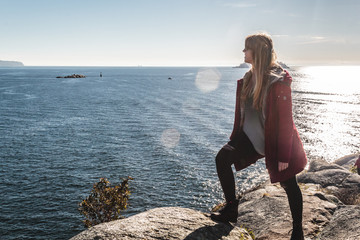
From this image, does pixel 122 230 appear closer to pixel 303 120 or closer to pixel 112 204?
pixel 112 204

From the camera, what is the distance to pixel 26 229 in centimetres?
1920

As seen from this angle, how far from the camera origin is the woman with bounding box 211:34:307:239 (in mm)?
4012

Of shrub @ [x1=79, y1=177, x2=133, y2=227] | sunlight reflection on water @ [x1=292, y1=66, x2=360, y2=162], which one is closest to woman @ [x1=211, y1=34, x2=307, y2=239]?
shrub @ [x1=79, y1=177, x2=133, y2=227]

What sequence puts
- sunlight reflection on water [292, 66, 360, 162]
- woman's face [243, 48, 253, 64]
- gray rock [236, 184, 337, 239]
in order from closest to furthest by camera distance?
woman's face [243, 48, 253, 64]
gray rock [236, 184, 337, 239]
sunlight reflection on water [292, 66, 360, 162]

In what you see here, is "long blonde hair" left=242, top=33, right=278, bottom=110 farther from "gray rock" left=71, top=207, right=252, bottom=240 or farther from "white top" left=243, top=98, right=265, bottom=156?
"gray rock" left=71, top=207, right=252, bottom=240

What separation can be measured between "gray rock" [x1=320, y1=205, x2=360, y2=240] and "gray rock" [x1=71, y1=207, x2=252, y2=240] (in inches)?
72.5

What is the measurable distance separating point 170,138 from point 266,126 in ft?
118

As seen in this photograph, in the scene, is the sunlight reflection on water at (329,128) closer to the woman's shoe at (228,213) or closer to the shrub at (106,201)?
the shrub at (106,201)

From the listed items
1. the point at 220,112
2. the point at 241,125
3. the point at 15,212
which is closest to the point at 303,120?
the point at 220,112

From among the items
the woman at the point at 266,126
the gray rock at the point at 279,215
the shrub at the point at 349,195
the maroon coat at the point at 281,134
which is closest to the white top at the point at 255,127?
the woman at the point at 266,126

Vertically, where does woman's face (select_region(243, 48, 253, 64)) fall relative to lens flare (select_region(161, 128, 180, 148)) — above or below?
above

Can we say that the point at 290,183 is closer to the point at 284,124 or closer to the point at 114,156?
the point at 284,124

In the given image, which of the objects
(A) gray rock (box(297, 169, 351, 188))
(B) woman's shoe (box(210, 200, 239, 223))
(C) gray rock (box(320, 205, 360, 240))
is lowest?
(A) gray rock (box(297, 169, 351, 188))

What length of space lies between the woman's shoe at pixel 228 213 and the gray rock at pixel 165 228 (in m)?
0.12
